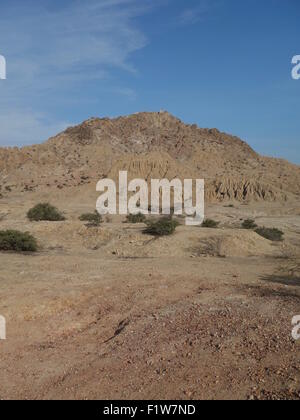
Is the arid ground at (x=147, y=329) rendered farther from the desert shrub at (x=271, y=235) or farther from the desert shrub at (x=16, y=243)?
the desert shrub at (x=271, y=235)

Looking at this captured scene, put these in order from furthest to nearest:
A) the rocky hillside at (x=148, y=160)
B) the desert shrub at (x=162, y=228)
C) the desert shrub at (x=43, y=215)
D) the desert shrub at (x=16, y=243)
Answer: the rocky hillside at (x=148, y=160)
the desert shrub at (x=43, y=215)
the desert shrub at (x=162, y=228)
the desert shrub at (x=16, y=243)

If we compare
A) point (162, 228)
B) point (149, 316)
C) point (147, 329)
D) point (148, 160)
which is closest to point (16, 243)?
point (162, 228)

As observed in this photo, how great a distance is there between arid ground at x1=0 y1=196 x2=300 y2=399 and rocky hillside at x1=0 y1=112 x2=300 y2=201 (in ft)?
111

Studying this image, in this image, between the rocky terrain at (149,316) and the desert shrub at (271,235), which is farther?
the desert shrub at (271,235)

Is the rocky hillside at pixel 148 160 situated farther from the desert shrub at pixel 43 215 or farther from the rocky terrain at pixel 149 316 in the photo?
the rocky terrain at pixel 149 316

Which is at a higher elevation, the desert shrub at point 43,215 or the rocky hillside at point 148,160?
the rocky hillside at point 148,160

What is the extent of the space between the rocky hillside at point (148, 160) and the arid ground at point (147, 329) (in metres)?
33.7

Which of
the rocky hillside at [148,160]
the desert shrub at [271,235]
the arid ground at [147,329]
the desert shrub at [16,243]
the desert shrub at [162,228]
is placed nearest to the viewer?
the arid ground at [147,329]

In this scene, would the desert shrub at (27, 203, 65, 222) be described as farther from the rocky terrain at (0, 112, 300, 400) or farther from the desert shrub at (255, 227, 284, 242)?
the desert shrub at (255, 227, 284, 242)

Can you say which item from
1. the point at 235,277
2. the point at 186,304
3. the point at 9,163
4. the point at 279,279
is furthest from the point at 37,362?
the point at 9,163

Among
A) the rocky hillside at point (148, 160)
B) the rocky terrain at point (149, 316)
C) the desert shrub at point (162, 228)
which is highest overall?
the rocky hillside at point (148, 160)

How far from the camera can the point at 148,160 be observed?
162 ft

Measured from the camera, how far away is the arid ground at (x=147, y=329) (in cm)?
441

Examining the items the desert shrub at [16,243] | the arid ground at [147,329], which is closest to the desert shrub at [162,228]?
the arid ground at [147,329]
